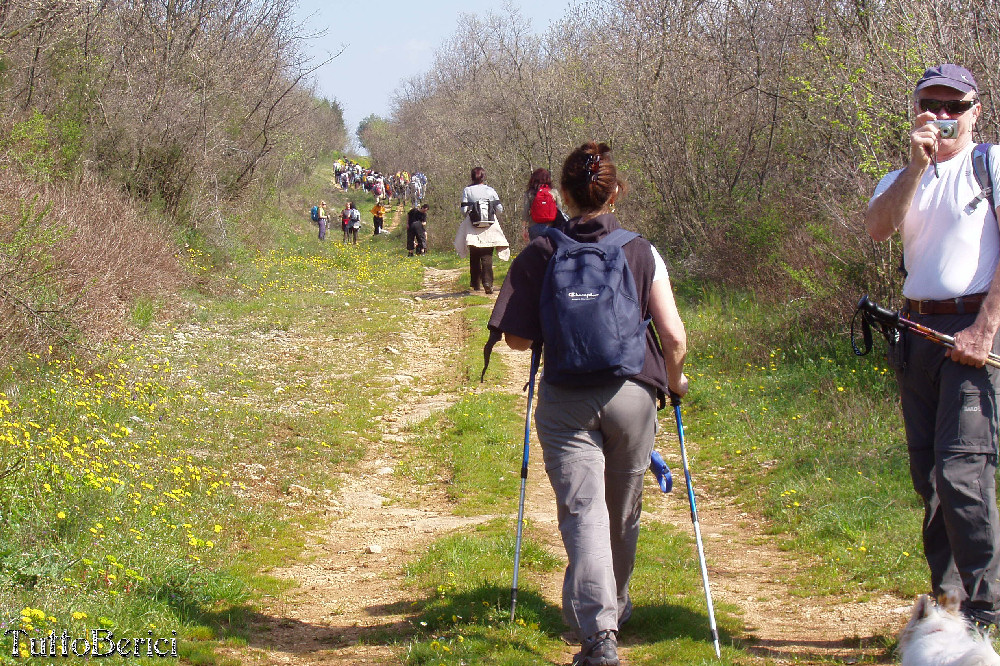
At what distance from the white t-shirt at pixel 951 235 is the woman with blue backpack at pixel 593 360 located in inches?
39.6

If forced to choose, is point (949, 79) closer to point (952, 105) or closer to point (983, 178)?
point (952, 105)

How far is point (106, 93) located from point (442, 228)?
1388 cm

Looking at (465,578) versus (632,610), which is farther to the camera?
(465,578)

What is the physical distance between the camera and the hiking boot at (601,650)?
3.51 meters

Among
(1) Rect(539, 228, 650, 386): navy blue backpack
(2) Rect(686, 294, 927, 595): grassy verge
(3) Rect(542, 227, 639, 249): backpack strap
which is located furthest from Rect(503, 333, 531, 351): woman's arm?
(2) Rect(686, 294, 927, 595): grassy verge

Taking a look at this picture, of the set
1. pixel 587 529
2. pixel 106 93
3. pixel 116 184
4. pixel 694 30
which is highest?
pixel 694 30

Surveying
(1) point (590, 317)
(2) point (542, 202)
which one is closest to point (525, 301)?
(1) point (590, 317)

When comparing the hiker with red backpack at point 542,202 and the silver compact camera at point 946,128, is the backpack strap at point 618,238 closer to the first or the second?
the silver compact camera at point 946,128

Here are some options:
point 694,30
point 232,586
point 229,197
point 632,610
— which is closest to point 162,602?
point 232,586

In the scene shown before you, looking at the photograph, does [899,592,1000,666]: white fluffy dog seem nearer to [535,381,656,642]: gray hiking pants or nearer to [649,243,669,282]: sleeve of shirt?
[535,381,656,642]: gray hiking pants

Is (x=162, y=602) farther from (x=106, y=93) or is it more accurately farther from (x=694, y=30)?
(x=694, y=30)

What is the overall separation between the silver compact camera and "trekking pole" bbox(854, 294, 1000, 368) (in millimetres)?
713

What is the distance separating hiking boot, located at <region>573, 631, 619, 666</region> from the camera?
3508 mm

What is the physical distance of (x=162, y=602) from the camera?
4.62 m
